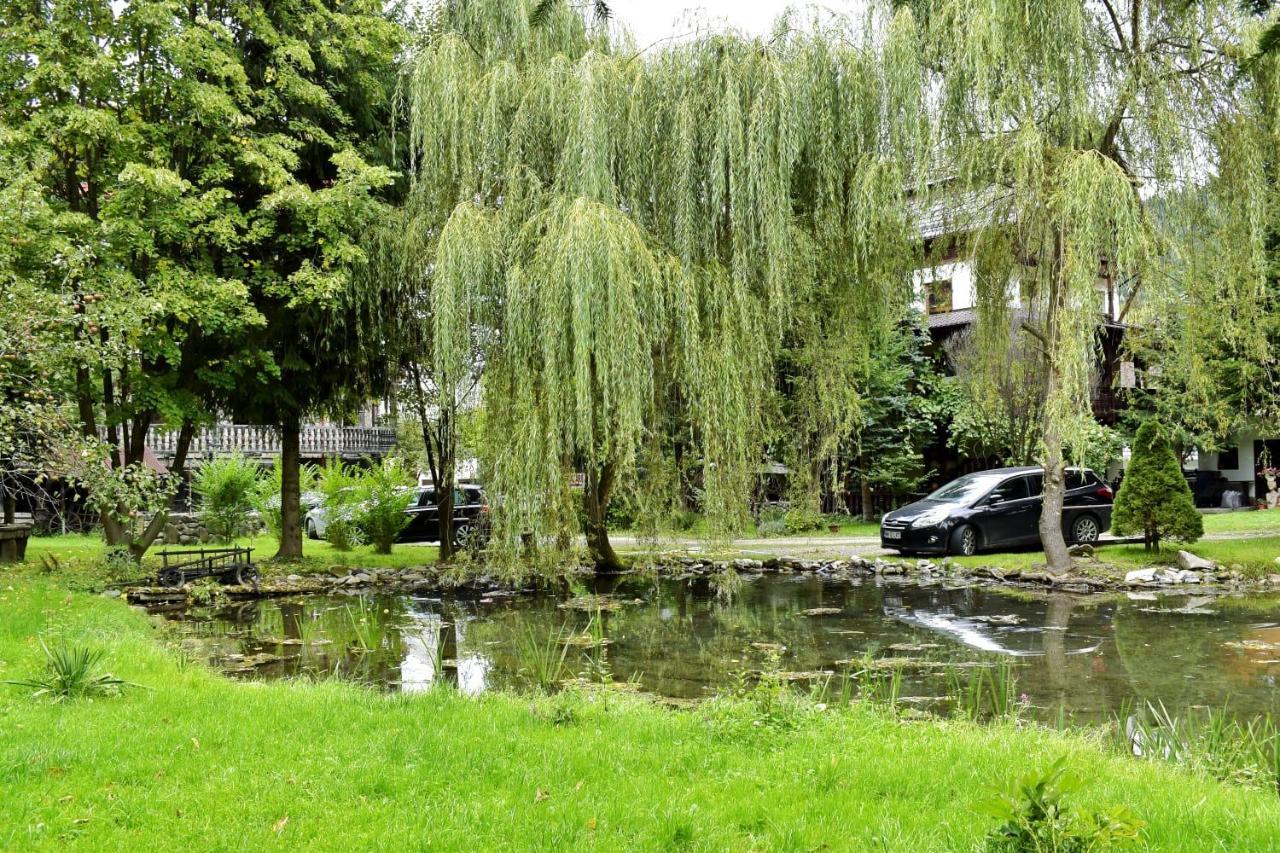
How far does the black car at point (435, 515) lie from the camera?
20.9 metres

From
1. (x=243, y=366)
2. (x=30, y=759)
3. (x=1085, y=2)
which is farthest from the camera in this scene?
(x=243, y=366)

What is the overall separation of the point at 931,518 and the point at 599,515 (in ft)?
20.6

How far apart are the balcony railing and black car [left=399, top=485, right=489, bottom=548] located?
751 centimetres

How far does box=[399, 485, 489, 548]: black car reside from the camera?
20.9 meters

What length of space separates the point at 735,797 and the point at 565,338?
294 inches

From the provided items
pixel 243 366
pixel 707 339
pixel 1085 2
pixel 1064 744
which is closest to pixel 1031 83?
pixel 1085 2

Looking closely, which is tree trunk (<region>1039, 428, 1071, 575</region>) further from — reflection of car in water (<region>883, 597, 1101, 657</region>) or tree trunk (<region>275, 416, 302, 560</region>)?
tree trunk (<region>275, 416, 302, 560</region>)

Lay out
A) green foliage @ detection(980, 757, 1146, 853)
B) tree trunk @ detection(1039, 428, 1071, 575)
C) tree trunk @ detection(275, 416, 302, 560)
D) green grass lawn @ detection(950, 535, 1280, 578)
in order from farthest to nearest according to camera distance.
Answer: tree trunk @ detection(275, 416, 302, 560)
green grass lawn @ detection(950, 535, 1280, 578)
tree trunk @ detection(1039, 428, 1071, 575)
green foliage @ detection(980, 757, 1146, 853)

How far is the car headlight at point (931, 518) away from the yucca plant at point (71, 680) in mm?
14084

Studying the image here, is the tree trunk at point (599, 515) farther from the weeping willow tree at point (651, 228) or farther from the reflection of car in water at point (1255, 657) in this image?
the reflection of car in water at point (1255, 657)

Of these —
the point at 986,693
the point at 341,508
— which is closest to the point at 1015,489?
the point at 986,693

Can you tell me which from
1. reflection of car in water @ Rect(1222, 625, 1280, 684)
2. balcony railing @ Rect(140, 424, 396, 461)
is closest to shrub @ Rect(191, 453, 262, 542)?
balcony railing @ Rect(140, 424, 396, 461)

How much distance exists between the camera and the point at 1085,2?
13.2m

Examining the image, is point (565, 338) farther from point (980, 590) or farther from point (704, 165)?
point (980, 590)
